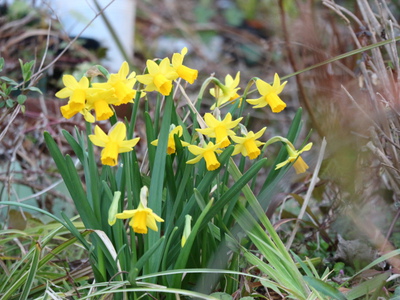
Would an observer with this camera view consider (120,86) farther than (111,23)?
No

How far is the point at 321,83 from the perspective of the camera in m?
1.56

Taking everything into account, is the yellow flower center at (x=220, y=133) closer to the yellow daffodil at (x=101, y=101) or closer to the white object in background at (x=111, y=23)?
the yellow daffodil at (x=101, y=101)

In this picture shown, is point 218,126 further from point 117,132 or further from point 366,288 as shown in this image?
point 366,288

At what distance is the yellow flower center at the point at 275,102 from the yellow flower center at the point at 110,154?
1.03 ft

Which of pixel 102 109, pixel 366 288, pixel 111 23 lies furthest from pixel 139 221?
pixel 111 23

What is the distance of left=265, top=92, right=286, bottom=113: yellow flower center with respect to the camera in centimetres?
101

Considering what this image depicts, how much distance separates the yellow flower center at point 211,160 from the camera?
915 mm

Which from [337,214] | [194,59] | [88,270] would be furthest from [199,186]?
[194,59]

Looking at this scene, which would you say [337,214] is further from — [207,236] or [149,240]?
[149,240]

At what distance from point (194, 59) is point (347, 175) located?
340 cm

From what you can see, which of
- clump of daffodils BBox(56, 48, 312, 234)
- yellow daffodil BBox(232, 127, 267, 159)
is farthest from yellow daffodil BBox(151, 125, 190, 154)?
yellow daffodil BBox(232, 127, 267, 159)

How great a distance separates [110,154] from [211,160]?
0.17 m

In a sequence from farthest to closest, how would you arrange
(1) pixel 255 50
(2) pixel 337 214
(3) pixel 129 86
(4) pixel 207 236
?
1. (1) pixel 255 50
2. (2) pixel 337 214
3. (4) pixel 207 236
4. (3) pixel 129 86

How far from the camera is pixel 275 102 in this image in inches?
40.1
